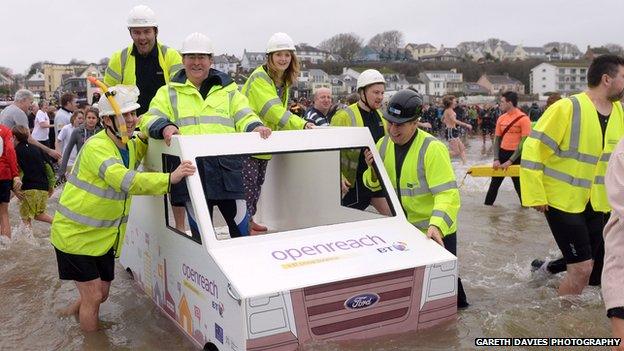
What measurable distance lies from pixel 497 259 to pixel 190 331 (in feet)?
13.9

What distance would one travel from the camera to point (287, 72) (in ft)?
18.5

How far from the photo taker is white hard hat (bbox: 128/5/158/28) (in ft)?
18.4

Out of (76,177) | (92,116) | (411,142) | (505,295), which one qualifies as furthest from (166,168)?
A: (92,116)

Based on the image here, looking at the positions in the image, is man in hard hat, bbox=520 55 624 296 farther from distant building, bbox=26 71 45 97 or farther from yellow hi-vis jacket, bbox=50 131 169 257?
distant building, bbox=26 71 45 97

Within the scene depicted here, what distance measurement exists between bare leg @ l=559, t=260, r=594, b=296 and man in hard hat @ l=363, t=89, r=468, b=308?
1.00 meters

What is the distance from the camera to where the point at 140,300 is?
18.5 feet

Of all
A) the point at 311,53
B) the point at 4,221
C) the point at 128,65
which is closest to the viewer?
the point at 128,65

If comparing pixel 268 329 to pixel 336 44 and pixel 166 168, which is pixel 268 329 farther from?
pixel 336 44

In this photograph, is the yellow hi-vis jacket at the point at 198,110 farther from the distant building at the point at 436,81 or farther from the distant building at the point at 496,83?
the distant building at the point at 436,81

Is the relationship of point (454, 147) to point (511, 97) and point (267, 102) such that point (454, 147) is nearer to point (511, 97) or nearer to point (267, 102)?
point (511, 97)

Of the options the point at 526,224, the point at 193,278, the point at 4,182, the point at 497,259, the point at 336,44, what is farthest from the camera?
the point at 336,44

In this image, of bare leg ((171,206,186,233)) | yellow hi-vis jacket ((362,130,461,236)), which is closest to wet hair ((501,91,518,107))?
yellow hi-vis jacket ((362,130,461,236))

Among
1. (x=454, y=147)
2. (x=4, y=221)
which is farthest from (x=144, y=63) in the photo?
(x=454, y=147)

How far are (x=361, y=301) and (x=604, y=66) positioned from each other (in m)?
2.66
